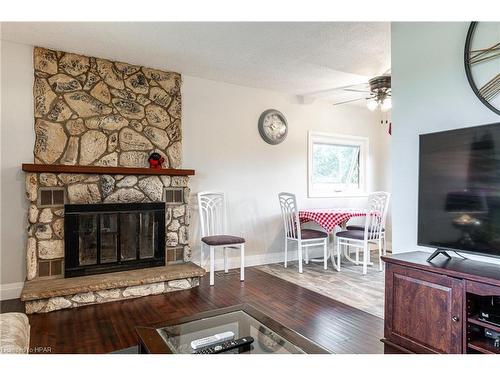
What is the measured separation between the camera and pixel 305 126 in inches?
198

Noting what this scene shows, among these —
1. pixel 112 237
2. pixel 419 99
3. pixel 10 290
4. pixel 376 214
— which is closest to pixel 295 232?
pixel 376 214

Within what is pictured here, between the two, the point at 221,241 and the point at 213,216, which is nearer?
the point at 221,241

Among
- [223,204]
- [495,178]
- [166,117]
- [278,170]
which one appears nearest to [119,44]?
[166,117]

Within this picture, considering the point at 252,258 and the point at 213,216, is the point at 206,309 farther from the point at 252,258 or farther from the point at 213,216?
the point at 252,258

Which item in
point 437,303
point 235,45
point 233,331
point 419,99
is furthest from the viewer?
point 235,45

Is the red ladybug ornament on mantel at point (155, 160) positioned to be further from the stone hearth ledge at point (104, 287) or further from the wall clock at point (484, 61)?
the wall clock at point (484, 61)

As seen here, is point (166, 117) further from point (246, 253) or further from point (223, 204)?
point (246, 253)

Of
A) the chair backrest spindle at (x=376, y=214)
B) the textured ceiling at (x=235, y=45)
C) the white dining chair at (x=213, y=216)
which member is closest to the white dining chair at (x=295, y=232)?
the chair backrest spindle at (x=376, y=214)

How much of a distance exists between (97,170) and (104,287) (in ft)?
3.96

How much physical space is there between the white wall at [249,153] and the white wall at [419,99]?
2294mm

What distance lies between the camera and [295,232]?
429 centimetres

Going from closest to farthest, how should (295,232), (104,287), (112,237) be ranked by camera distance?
(104,287)
(112,237)
(295,232)

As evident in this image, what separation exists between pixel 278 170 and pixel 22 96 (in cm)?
324
